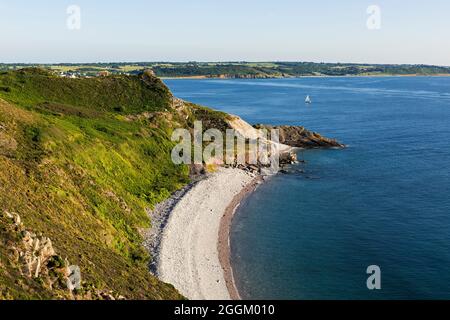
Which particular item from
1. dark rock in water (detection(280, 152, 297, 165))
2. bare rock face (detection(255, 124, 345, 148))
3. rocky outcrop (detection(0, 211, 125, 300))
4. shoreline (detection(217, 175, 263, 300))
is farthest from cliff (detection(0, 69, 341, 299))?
bare rock face (detection(255, 124, 345, 148))

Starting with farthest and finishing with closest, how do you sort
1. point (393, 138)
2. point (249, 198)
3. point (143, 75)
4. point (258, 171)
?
point (393, 138)
point (143, 75)
point (258, 171)
point (249, 198)

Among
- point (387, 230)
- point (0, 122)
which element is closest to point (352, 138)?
point (387, 230)

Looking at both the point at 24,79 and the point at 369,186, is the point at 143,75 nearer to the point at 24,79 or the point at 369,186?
the point at 24,79

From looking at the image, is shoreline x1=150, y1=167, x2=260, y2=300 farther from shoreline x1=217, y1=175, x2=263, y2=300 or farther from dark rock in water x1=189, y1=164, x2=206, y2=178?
dark rock in water x1=189, y1=164, x2=206, y2=178

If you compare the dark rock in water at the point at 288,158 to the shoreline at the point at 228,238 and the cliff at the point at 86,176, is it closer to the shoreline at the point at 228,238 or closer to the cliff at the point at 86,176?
the cliff at the point at 86,176

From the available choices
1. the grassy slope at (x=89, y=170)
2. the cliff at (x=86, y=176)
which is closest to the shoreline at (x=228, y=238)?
the cliff at (x=86, y=176)

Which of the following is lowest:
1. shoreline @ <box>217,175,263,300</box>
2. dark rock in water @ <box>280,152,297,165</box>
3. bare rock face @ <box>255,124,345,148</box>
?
shoreline @ <box>217,175,263,300</box>

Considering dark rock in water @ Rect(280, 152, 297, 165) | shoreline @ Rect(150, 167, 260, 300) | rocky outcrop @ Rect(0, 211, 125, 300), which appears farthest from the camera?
dark rock in water @ Rect(280, 152, 297, 165)
